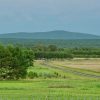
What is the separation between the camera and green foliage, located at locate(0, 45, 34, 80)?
68.8 meters

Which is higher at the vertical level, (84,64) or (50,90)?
(50,90)

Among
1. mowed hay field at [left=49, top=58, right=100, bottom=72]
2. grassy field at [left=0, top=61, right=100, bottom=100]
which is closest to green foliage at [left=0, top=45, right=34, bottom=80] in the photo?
grassy field at [left=0, top=61, right=100, bottom=100]

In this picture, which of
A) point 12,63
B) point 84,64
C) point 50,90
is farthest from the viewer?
point 84,64

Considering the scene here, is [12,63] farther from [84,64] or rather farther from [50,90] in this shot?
[84,64]

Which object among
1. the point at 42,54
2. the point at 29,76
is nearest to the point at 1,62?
the point at 29,76

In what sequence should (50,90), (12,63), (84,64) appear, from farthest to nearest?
(84,64) → (12,63) → (50,90)

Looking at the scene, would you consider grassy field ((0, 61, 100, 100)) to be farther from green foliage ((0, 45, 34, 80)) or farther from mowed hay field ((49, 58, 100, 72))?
mowed hay field ((49, 58, 100, 72))

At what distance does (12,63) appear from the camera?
6931 cm

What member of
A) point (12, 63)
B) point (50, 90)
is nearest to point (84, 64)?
point (12, 63)

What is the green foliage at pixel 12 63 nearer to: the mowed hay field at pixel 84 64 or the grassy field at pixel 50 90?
the grassy field at pixel 50 90

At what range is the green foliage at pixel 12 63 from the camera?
6875 centimetres

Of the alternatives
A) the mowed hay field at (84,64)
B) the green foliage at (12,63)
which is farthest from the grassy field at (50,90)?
the mowed hay field at (84,64)

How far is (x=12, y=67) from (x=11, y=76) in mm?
1438

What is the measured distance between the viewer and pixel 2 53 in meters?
70.2
